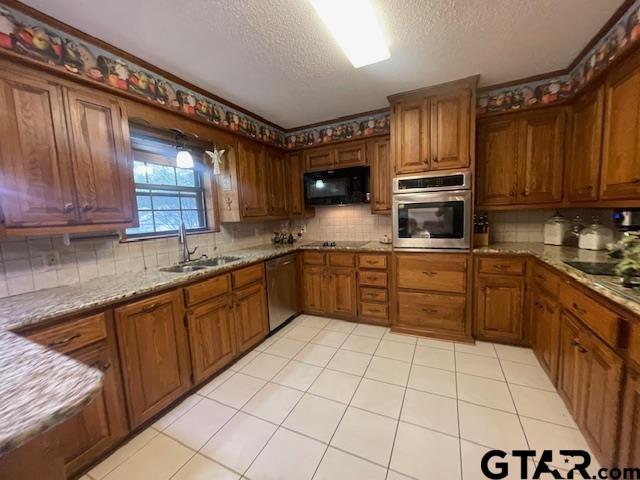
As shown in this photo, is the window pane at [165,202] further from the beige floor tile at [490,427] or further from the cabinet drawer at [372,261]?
the beige floor tile at [490,427]

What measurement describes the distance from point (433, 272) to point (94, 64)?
312cm

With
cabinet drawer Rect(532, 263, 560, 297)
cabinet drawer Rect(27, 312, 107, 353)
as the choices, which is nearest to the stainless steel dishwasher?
cabinet drawer Rect(27, 312, 107, 353)

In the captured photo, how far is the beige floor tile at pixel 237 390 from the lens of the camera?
1.89 m

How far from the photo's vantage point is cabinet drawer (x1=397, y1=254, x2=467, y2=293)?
8.32 feet

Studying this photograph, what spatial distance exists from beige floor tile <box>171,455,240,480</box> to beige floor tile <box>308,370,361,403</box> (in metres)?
0.73

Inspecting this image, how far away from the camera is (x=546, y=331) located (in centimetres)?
197

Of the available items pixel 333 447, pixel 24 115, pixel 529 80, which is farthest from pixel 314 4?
pixel 333 447

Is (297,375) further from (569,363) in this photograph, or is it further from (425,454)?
(569,363)

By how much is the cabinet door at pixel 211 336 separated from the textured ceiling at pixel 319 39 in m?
1.84

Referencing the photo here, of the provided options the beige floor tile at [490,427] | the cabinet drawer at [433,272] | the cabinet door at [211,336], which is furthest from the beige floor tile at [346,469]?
the cabinet drawer at [433,272]

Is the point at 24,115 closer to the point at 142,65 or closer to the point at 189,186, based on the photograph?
the point at 142,65

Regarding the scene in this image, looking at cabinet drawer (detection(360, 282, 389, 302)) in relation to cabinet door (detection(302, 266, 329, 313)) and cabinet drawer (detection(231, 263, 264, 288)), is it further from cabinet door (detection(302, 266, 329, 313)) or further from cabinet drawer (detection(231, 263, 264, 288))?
cabinet drawer (detection(231, 263, 264, 288))

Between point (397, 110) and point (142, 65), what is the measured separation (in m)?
2.19

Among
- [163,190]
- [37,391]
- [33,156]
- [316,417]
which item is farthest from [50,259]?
[316,417]
